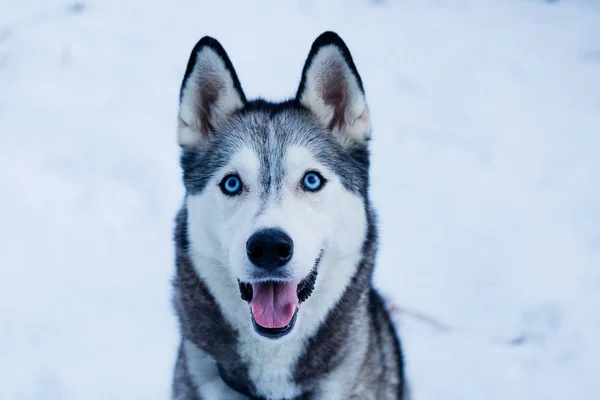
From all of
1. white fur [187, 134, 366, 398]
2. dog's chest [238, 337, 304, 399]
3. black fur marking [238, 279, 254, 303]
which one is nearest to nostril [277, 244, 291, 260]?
white fur [187, 134, 366, 398]

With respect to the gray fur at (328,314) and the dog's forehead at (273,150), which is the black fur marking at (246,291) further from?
the dog's forehead at (273,150)

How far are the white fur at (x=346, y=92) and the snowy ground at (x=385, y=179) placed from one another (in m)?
1.70

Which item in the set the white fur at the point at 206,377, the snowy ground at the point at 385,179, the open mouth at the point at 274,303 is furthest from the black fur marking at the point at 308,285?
the snowy ground at the point at 385,179

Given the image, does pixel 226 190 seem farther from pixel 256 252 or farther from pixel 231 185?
pixel 256 252

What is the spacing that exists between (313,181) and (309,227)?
25 centimetres

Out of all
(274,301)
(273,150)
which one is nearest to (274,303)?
(274,301)

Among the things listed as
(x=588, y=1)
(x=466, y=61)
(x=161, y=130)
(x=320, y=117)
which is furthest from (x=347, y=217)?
(x=588, y=1)

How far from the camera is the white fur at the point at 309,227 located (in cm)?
220

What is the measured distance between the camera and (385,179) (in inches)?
185

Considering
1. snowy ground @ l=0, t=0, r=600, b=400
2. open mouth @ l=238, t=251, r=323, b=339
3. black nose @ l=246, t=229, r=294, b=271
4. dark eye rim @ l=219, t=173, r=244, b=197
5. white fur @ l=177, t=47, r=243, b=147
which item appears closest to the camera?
black nose @ l=246, t=229, r=294, b=271

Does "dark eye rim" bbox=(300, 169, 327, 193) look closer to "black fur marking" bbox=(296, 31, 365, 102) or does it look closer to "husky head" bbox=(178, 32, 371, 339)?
"husky head" bbox=(178, 32, 371, 339)

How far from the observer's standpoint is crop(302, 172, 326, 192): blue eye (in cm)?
228

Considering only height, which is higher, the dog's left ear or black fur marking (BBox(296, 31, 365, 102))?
black fur marking (BBox(296, 31, 365, 102))

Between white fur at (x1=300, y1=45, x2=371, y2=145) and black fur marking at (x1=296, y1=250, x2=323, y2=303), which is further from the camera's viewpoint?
white fur at (x1=300, y1=45, x2=371, y2=145)
